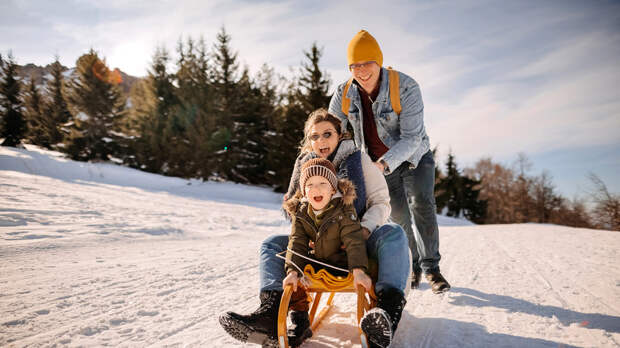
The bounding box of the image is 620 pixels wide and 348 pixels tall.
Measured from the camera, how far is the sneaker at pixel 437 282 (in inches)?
99.0

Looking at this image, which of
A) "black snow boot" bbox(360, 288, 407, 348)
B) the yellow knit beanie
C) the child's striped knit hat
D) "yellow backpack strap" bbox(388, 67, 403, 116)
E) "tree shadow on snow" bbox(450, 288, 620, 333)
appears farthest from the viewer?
"yellow backpack strap" bbox(388, 67, 403, 116)

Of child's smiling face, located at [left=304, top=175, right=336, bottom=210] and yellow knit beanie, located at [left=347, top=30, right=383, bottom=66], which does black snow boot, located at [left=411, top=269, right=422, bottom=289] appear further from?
yellow knit beanie, located at [left=347, top=30, right=383, bottom=66]

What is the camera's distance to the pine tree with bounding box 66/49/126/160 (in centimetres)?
1747

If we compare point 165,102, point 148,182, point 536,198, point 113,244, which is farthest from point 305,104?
point 536,198

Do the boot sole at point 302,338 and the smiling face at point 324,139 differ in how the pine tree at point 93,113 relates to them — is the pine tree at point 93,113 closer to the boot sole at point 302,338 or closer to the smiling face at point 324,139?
the smiling face at point 324,139

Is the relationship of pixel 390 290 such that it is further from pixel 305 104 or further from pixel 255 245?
pixel 305 104

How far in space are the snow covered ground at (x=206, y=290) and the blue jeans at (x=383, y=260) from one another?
0.41m

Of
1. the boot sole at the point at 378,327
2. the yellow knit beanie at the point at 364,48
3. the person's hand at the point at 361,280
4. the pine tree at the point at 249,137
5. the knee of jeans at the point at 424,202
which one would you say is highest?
the pine tree at the point at 249,137

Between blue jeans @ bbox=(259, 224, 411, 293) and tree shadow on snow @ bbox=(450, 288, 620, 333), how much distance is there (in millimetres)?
1041

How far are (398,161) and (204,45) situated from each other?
20.0 m

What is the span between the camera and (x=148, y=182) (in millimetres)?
13914

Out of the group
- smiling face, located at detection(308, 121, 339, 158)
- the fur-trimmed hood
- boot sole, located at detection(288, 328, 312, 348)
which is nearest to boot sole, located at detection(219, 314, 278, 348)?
boot sole, located at detection(288, 328, 312, 348)

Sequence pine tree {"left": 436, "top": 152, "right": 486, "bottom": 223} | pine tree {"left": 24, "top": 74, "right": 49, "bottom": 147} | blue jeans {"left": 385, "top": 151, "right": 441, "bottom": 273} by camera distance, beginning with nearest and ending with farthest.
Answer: blue jeans {"left": 385, "top": 151, "right": 441, "bottom": 273} < pine tree {"left": 24, "top": 74, "right": 49, "bottom": 147} < pine tree {"left": 436, "top": 152, "right": 486, "bottom": 223}

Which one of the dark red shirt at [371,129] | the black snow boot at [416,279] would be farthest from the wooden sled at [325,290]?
the dark red shirt at [371,129]
